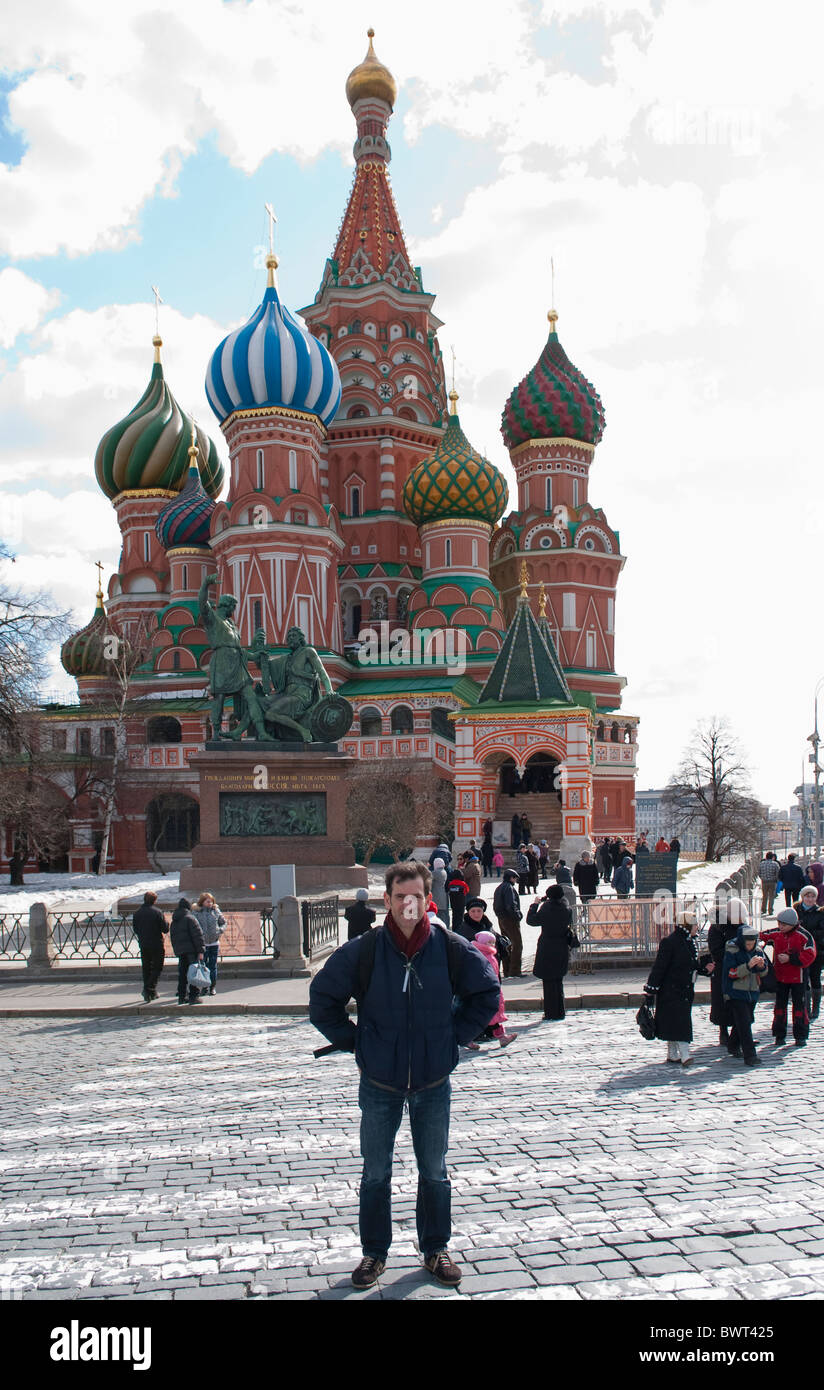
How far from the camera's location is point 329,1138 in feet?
23.0

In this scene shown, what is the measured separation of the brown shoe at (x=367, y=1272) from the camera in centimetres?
459

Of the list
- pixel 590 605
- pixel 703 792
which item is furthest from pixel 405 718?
pixel 703 792

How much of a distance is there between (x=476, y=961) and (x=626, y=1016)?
24.7 ft

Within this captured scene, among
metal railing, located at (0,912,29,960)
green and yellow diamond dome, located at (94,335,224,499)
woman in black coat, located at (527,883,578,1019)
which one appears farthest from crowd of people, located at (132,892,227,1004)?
green and yellow diamond dome, located at (94,335,224,499)

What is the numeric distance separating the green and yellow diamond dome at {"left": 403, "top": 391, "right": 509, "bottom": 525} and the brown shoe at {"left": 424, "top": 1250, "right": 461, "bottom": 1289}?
45.6 m

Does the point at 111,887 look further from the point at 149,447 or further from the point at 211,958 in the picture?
the point at 149,447

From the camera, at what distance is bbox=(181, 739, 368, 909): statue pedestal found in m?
22.1

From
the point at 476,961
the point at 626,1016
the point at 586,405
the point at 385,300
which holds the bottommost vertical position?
the point at 626,1016

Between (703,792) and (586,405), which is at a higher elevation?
(586,405)

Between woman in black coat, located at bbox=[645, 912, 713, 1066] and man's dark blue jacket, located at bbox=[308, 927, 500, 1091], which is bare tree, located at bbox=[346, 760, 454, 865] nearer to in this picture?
woman in black coat, located at bbox=[645, 912, 713, 1066]

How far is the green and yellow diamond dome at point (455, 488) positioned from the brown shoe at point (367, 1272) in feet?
150

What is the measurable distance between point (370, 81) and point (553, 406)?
22.1m
